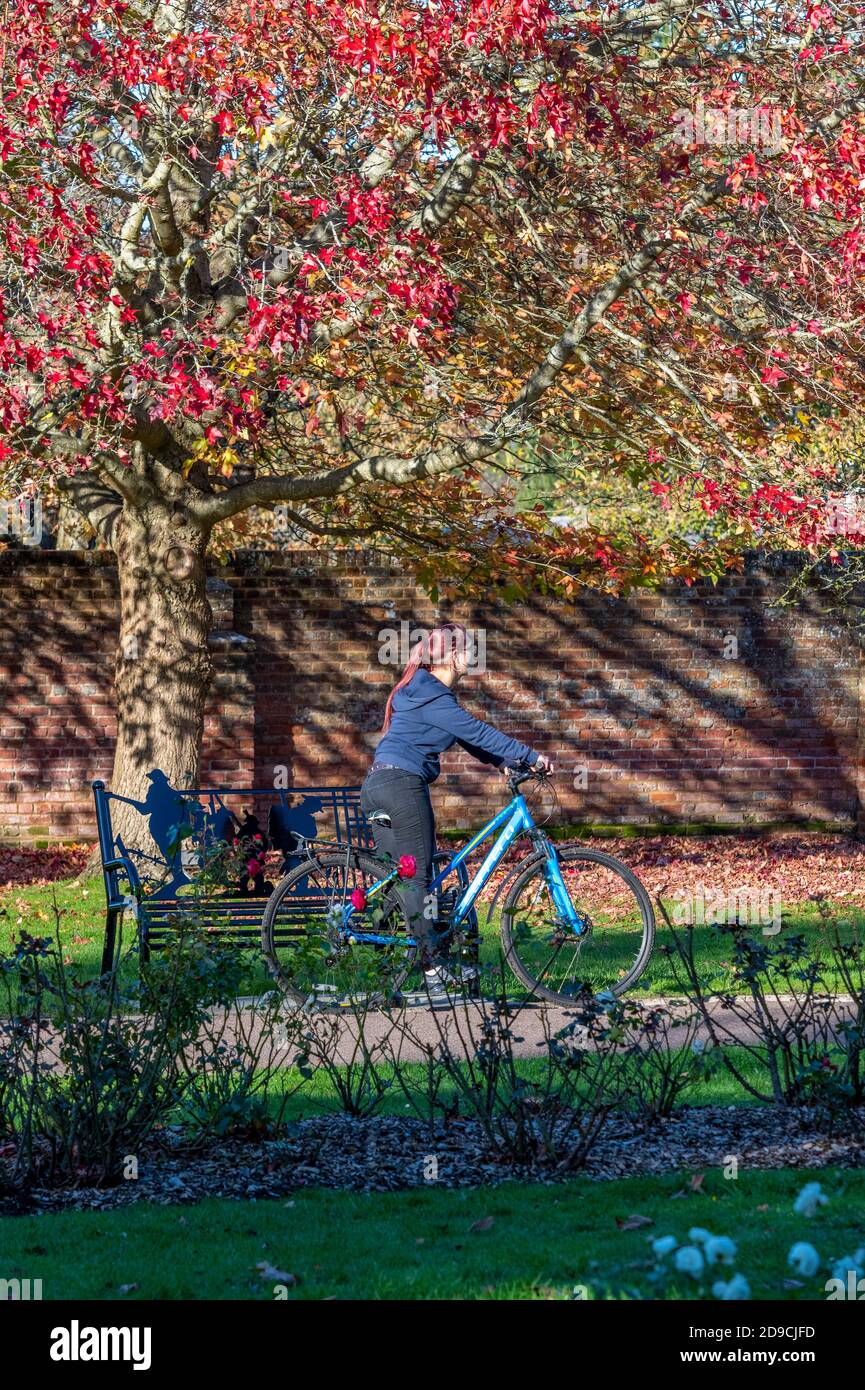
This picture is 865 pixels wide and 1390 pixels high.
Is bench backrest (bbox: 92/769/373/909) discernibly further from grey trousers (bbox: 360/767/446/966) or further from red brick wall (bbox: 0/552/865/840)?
red brick wall (bbox: 0/552/865/840)

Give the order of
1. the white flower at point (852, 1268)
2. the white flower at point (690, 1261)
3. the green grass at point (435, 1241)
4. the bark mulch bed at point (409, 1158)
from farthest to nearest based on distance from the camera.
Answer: the bark mulch bed at point (409, 1158), the green grass at point (435, 1241), the white flower at point (852, 1268), the white flower at point (690, 1261)

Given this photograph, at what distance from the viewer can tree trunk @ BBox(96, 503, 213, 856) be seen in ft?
35.4

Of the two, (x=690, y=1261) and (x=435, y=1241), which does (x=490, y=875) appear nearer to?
(x=435, y=1241)

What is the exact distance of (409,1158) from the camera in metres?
4.92

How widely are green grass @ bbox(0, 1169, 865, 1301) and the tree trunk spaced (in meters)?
6.55

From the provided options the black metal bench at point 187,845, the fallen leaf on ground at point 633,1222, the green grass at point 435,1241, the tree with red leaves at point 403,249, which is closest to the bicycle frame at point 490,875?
the black metal bench at point 187,845

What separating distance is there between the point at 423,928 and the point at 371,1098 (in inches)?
42.9

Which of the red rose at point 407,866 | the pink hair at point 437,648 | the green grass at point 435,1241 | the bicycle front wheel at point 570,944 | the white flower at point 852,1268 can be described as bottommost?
the green grass at point 435,1241

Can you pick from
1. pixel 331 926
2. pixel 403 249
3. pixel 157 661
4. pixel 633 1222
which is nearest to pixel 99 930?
pixel 157 661

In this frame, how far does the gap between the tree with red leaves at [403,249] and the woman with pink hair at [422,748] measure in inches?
65.7

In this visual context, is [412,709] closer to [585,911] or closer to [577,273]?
[585,911]

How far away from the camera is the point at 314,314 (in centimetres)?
785

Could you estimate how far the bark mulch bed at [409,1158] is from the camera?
4.64 meters

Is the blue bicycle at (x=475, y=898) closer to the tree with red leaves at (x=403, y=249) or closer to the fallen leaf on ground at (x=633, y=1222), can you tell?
the fallen leaf on ground at (x=633, y=1222)
